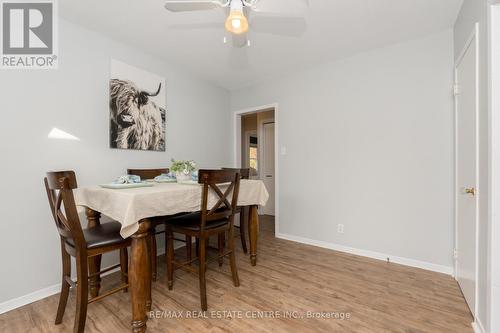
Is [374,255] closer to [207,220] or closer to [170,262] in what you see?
[207,220]

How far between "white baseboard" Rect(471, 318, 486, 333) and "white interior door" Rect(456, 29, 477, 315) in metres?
0.10

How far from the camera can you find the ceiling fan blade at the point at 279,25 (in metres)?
2.13

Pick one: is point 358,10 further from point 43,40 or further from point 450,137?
point 43,40

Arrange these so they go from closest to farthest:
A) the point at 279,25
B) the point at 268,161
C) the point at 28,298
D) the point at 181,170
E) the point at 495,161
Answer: the point at 495,161 < the point at 28,298 < the point at 181,170 < the point at 279,25 < the point at 268,161

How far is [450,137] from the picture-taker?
2.24 m

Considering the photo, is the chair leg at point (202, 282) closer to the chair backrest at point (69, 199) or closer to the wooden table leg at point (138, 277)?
the wooden table leg at point (138, 277)

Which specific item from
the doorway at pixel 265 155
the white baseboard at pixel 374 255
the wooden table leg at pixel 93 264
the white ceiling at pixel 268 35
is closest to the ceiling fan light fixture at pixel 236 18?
the white ceiling at pixel 268 35

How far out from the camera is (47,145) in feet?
6.43

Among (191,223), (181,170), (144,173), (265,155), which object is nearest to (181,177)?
(181,170)

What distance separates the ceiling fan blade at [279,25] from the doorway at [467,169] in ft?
4.38

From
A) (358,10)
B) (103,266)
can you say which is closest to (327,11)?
(358,10)

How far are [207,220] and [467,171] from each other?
209cm

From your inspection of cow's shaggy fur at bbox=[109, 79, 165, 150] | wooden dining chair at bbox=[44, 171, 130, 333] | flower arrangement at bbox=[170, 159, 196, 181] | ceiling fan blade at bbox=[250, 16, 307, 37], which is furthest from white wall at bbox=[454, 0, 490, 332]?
cow's shaggy fur at bbox=[109, 79, 165, 150]

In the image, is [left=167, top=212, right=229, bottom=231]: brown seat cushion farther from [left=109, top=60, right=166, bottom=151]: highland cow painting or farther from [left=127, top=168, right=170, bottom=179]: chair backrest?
[left=109, top=60, right=166, bottom=151]: highland cow painting
